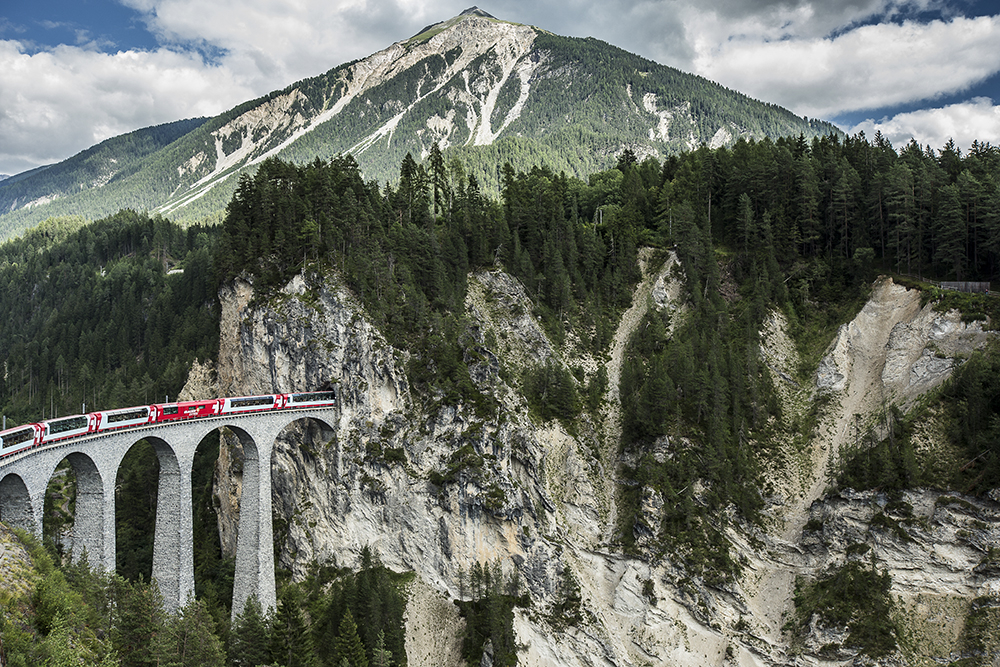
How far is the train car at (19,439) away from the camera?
35594mm

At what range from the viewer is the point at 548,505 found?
60.4 m

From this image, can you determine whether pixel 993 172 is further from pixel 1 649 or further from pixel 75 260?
pixel 75 260

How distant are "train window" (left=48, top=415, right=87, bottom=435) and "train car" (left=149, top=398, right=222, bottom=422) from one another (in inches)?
190

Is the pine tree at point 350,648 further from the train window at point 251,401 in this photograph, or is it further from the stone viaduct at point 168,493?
the train window at point 251,401

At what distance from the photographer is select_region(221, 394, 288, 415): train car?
5156cm

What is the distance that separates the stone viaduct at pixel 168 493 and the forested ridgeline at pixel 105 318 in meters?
30.4

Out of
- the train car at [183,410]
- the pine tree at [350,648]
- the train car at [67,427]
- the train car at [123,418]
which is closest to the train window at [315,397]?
the train car at [183,410]

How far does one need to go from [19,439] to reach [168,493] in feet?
41.6

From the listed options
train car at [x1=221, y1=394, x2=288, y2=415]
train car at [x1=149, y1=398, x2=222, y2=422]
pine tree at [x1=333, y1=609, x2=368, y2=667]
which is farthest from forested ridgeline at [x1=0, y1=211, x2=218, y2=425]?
pine tree at [x1=333, y1=609, x2=368, y2=667]

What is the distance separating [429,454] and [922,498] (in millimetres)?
44572

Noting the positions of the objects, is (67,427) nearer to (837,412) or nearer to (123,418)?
(123,418)

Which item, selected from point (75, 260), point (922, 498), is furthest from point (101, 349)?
point (922, 498)

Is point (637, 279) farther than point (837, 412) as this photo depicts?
Yes

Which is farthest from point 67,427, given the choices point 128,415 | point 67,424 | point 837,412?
point 837,412
